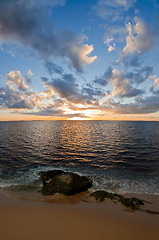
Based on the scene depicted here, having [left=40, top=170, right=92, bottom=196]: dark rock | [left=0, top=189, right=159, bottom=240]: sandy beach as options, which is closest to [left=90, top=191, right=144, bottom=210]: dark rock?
[left=0, top=189, right=159, bottom=240]: sandy beach

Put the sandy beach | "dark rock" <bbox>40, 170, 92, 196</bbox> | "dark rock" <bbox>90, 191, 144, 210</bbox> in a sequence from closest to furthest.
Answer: the sandy beach
"dark rock" <bbox>90, 191, 144, 210</bbox>
"dark rock" <bbox>40, 170, 92, 196</bbox>

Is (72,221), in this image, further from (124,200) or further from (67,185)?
(124,200)

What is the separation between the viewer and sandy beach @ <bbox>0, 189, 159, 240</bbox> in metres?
6.35

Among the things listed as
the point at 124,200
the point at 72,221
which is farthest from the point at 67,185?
the point at 124,200

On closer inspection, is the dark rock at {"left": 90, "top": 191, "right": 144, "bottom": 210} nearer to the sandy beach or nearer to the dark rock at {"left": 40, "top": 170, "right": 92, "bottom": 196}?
the sandy beach

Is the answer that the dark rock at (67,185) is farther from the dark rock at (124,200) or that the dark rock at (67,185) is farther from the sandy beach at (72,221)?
the dark rock at (124,200)

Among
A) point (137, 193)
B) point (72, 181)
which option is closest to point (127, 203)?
point (137, 193)

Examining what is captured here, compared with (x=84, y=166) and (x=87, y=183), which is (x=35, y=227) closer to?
(x=87, y=183)

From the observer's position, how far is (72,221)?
729 centimetres

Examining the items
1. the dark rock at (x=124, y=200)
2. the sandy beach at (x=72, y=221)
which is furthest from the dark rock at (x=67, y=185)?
the dark rock at (x=124, y=200)

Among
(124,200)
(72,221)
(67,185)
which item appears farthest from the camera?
(67,185)

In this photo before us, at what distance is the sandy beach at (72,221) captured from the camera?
635cm

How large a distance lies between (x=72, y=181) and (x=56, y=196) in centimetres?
185

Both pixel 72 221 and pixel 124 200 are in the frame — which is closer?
pixel 72 221
